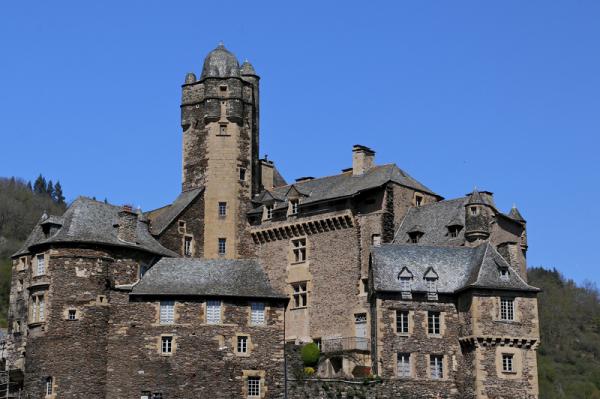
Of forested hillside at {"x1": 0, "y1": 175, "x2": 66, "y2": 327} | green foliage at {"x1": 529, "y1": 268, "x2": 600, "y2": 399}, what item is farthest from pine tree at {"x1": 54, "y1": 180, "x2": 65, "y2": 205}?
green foliage at {"x1": 529, "y1": 268, "x2": 600, "y2": 399}

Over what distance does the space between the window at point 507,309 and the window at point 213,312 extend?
1390 centimetres

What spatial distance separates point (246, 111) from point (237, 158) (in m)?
3.19

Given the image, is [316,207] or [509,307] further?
[316,207]

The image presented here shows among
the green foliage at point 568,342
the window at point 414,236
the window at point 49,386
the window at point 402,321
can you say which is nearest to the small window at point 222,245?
the window at point 414,236

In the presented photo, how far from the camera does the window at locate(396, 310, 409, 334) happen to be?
186ft

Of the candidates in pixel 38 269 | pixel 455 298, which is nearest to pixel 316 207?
pixel 455 298

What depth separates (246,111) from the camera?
7194cm

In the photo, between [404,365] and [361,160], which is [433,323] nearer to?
[404,365]

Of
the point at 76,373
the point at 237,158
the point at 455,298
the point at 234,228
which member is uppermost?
the point at 237,158

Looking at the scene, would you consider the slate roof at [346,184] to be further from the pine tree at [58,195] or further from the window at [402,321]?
the pine tree at [58,195]

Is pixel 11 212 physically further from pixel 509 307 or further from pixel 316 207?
pixel 509 307

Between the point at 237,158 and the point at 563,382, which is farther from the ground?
the point at 237,158

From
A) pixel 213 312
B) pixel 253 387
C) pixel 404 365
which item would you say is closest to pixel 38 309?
pixel 213 312

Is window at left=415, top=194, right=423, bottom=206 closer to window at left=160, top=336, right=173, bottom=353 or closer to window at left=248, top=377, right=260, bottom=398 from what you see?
window at left=248, top=377, right=260, bottom=398
